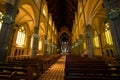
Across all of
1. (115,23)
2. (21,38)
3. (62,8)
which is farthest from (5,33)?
(62,8)

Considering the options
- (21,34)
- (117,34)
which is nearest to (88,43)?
(117,34)

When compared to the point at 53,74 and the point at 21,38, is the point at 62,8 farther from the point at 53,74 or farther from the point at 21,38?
the point at 53,74

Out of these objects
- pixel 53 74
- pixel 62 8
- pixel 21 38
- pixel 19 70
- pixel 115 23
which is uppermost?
pixel 62 8

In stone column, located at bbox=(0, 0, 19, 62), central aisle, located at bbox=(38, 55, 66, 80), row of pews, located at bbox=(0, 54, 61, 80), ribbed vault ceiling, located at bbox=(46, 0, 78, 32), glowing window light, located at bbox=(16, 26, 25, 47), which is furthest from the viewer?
ribbed vault ceiling, located at bbox=(46, 0, 78, 32)

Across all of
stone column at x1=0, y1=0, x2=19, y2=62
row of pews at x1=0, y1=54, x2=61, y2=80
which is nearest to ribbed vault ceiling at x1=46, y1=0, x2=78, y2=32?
stone column at x1=0, y1=0, x2=19, y2=62

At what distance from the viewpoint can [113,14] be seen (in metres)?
5.61

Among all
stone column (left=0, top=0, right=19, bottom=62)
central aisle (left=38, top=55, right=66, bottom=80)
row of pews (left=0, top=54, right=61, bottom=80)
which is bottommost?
central aisle (left=38, top=55, right=66, bottom=80)

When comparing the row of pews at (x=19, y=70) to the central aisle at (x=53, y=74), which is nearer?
the row of pews at (x=19, y=70)

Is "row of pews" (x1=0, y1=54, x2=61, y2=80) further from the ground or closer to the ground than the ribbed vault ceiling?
closer to the ground

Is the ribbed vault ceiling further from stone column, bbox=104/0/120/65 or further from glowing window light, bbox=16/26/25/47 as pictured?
stone column, bbox=104/0/120/65

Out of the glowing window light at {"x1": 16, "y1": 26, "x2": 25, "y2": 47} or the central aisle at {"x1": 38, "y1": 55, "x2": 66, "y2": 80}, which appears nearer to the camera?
the central aisle at {"x1": 38, "y1": 55, "x2": 66, "y2": 80}

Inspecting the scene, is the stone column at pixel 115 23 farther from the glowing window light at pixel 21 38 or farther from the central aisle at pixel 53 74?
the glowing window light at pixel 21 38

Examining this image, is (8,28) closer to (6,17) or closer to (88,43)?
(6,17)

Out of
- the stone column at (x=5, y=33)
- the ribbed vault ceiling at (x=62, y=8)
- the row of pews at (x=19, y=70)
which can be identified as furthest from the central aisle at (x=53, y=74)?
the ribbed vault ceiling at (x=62, y=8)
